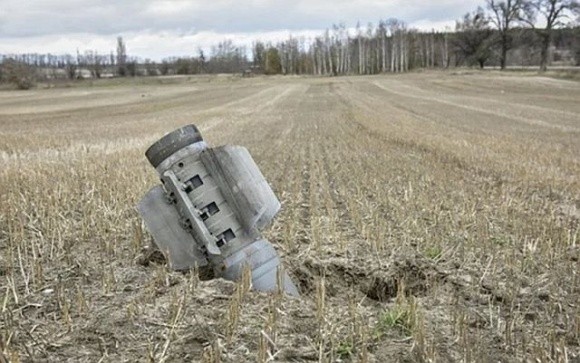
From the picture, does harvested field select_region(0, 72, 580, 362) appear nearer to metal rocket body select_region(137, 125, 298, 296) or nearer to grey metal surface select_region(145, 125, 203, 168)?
metal rocket body select_region(137, 125, 298, 296)

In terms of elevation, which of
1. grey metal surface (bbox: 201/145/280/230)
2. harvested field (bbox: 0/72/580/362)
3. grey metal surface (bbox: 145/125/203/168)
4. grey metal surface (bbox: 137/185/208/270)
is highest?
grey metal surface (bbox: 145/125/203/168)

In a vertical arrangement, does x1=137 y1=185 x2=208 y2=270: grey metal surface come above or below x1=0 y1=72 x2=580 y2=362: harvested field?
above

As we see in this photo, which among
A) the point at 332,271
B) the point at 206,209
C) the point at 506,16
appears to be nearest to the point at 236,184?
the point at 206,209

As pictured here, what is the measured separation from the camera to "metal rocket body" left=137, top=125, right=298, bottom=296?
5086 millimetres

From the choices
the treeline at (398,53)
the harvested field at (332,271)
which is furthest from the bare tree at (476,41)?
the harvested field at (332,271)

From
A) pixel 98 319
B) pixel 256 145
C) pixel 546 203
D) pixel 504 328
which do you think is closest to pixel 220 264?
pixel 98 319

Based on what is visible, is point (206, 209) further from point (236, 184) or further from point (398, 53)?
point (398, 53)

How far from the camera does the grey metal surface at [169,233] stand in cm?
514

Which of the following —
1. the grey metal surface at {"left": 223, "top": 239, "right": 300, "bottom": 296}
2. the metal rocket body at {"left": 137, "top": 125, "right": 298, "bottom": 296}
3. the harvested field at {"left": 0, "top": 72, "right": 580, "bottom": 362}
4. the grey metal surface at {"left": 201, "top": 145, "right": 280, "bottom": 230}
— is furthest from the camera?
the grey metal surface at {"left": 201, "top": 145, "right": 280, "bottom": 230}

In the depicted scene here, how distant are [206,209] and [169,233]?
1.25 ft

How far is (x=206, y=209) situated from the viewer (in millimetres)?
5152

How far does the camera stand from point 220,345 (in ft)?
12.2

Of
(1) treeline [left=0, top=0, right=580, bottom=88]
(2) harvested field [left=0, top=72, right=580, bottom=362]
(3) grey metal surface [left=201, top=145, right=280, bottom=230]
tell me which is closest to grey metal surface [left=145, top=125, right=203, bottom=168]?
(3) grey metal surface [left=201, top=145, right=280, bottom=230]

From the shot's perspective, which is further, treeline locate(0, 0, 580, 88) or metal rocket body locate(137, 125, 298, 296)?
treeline locate(0, 0, 580, 88)
